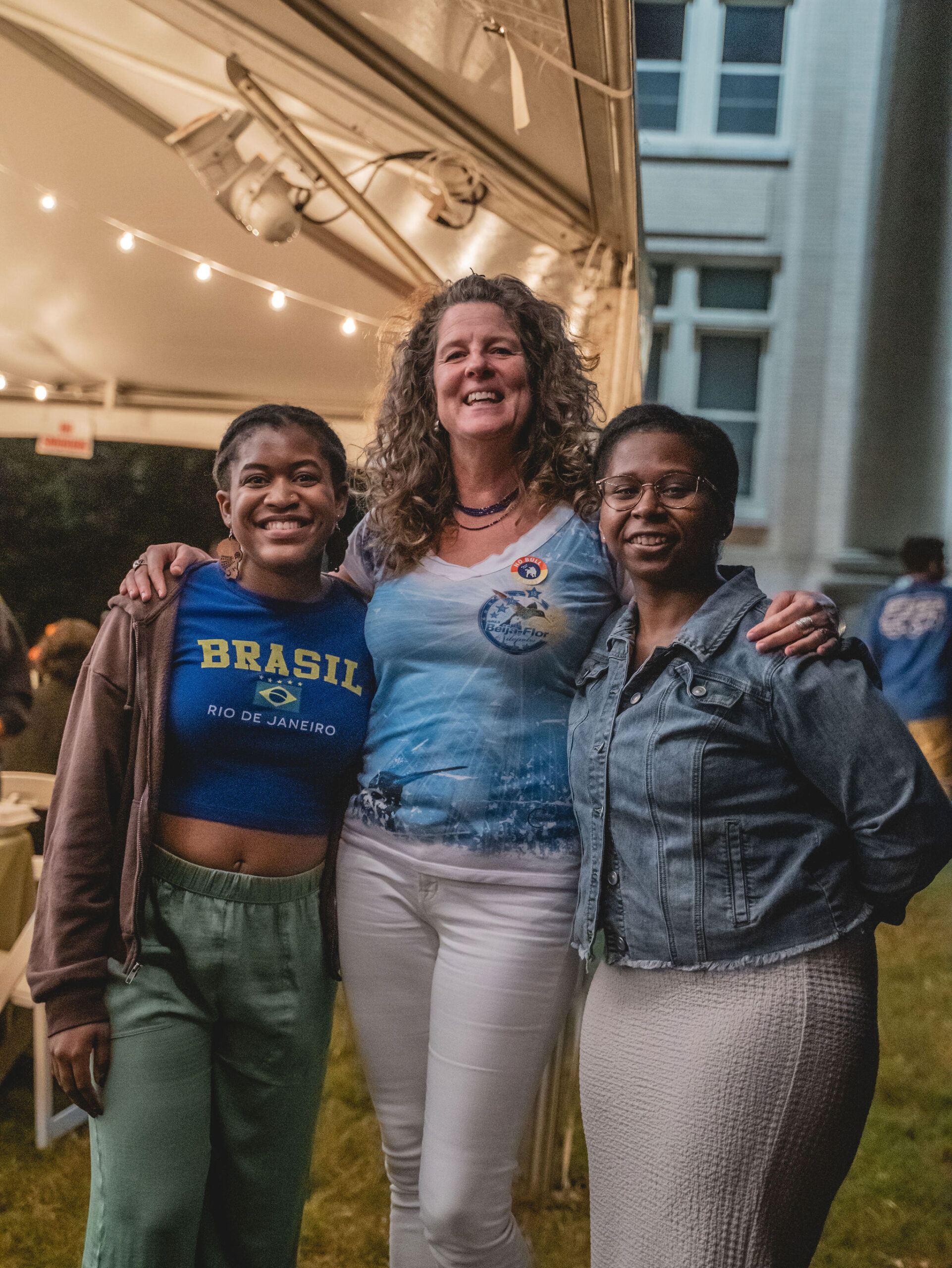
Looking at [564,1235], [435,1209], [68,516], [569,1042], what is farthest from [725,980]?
[68,516]

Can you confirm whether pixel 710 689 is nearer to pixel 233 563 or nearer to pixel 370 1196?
pixel 233 563

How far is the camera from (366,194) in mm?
2906

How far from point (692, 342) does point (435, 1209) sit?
1004 cm

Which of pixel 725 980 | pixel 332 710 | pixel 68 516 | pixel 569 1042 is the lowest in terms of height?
pixel 569 1042

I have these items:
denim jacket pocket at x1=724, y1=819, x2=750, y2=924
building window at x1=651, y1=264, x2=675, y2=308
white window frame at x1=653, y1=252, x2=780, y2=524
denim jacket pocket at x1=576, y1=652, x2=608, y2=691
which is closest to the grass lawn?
denim jacket pocket at x1=724, y1=819, x2=750, y2=924

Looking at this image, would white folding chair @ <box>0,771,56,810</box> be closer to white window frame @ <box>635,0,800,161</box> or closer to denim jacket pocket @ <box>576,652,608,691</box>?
denim jacket pocket @ <box>576,652,608,691</box>

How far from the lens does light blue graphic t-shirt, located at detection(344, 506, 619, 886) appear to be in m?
1.58

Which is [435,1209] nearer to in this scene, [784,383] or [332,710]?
[332,710]

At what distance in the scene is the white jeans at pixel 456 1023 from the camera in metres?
1.56

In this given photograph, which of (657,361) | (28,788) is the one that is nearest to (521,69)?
(28,788)

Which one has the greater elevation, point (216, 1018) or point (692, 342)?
point (692, 342)

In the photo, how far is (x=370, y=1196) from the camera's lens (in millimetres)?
2459

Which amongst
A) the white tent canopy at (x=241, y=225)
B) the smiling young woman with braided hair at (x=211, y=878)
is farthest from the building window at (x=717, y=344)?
the smiling young woman with braided hair at (x=211, y=878)

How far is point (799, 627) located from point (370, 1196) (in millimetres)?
1901
